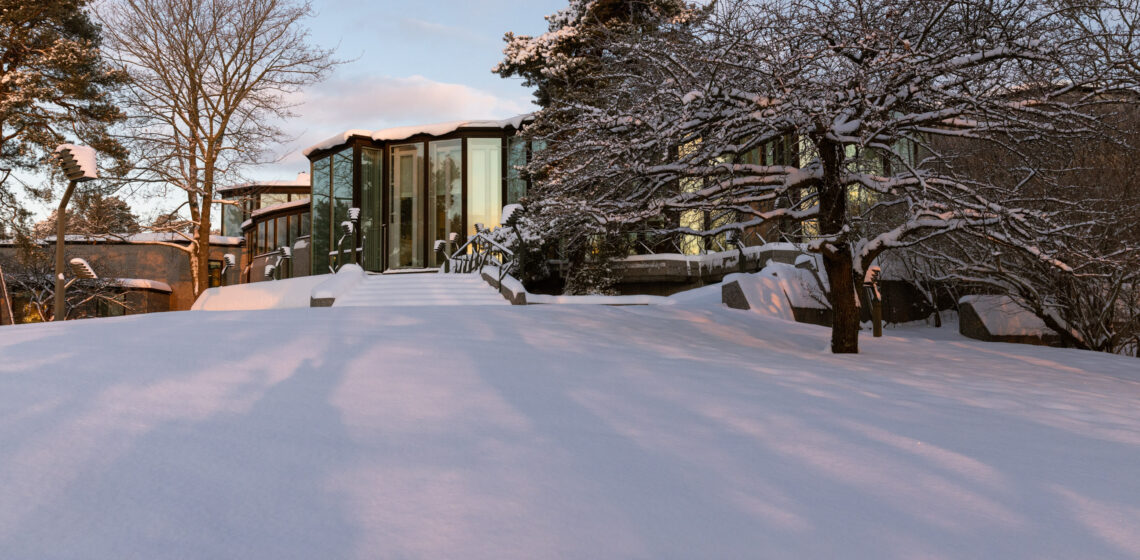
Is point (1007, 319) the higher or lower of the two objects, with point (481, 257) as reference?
lower

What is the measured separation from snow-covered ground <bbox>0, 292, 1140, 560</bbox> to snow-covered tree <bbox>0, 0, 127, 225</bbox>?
1466 centimetres

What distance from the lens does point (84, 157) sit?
11992 millimetres

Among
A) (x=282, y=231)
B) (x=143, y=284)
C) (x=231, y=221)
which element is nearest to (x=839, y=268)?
(x=282, y=231)

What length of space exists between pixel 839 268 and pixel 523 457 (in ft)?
19.6

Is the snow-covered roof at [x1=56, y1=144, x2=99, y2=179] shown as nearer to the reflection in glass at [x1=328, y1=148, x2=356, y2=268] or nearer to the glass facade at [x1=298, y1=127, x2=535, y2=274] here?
the glass facade at [x1=298, y1=127, x2=535, y2=274]

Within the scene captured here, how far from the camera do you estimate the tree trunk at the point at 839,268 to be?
795 centimetres

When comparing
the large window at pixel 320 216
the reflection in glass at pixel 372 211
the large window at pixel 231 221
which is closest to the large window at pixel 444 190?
the reflection in glass at pixel 372 211

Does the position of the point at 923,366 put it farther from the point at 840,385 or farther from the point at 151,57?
the point at 151,57

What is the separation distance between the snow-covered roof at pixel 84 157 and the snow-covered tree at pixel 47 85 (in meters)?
6.41

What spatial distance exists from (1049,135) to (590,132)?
4873 millimetres

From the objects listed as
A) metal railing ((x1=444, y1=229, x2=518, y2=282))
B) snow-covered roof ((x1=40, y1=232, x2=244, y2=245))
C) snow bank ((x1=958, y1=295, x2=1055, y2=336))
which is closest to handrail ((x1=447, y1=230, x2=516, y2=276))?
metal railing ((x1=444, y1=229, x2=518, y2=282))

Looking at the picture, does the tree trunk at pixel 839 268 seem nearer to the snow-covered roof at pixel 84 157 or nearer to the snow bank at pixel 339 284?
the snow bank at pixel 339 284

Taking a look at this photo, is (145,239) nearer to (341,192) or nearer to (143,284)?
(143,284)

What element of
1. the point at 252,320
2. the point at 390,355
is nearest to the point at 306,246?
the point at 252,320
